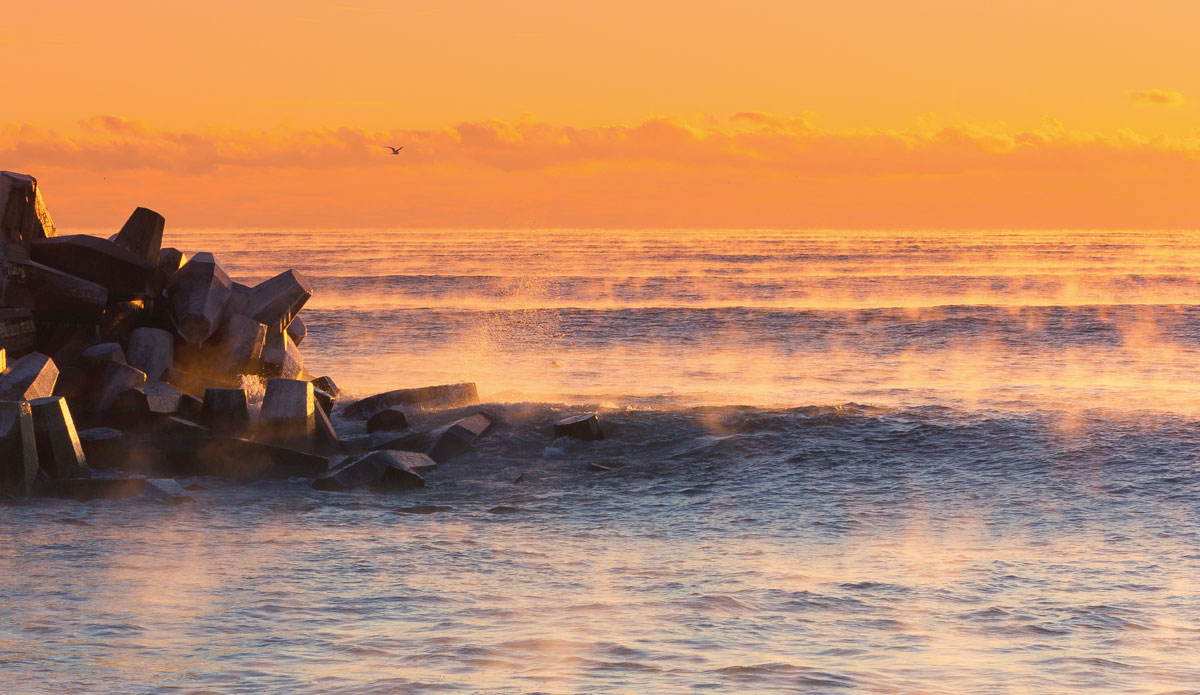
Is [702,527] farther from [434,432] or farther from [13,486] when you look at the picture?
[13,486]

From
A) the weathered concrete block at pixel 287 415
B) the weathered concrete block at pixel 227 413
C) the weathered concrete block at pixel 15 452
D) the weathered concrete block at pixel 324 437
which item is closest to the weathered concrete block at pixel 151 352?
the weathered concrete block at pixel 227 413

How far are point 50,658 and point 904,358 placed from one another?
2077cm

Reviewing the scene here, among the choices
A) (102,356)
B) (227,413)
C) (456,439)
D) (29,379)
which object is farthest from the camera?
(102,356)

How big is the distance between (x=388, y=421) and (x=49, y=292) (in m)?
4.51

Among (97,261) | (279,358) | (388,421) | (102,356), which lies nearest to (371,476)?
(388,421)

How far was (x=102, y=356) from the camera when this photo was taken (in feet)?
45.8

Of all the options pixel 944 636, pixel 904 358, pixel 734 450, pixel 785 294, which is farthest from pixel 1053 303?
pixel 944 636

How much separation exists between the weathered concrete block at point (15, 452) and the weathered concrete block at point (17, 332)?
3.17 metres

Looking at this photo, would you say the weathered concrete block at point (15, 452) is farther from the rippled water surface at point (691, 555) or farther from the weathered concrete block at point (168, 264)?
the weathered concrete block at point (168, 264)

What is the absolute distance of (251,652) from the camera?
22.1ft

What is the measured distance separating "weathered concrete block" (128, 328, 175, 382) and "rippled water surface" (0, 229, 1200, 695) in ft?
11.8

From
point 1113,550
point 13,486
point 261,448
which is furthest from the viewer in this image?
point 261,448

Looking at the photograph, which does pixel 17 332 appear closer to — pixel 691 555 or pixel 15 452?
pixel 15 452

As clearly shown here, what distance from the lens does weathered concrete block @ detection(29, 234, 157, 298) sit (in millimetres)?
15117
